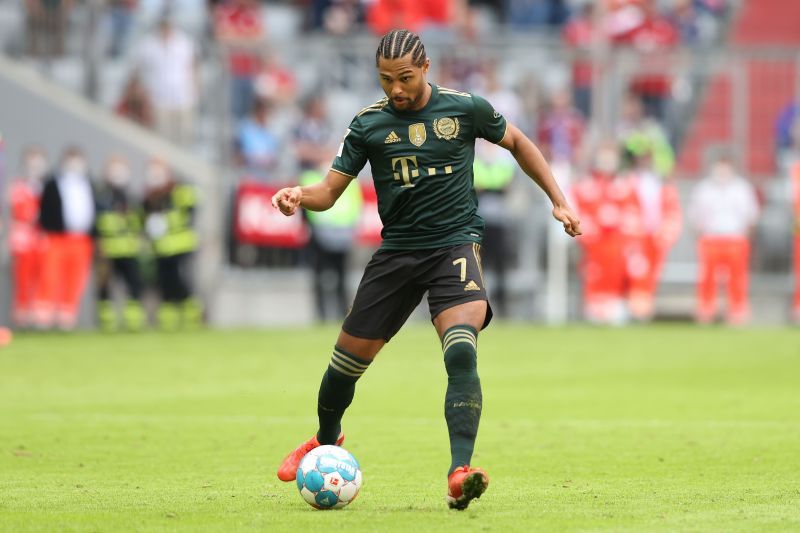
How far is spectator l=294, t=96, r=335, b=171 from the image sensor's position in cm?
2412

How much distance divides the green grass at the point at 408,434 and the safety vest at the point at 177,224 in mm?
2493

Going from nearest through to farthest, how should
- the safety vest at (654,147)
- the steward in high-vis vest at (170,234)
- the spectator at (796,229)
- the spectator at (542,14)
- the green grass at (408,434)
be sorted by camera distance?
the green grass at (408,434) → the steward in high-vis vest at (170,234) → the spectator at (796,229) → the safety vest at (654,147) → the spectator at (542,14)

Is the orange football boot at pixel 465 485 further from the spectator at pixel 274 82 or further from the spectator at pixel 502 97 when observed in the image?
the spectator at pixel 274 82

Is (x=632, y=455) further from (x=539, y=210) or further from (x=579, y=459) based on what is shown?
(x=539, y=210)

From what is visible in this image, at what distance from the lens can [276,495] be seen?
8.29 meters

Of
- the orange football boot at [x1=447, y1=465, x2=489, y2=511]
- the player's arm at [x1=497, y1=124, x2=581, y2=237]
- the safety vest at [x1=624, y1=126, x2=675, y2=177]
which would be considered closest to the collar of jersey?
the player's arm at [x1=497, y1=124, x2=581, y2=237]

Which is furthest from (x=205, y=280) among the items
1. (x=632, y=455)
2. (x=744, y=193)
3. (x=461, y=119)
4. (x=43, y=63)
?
(x=461, y=119)

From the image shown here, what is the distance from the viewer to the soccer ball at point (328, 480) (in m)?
7.64

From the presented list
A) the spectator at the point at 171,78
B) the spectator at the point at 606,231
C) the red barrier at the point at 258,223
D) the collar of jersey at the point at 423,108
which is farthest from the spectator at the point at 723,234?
the collar of jersey at the point at 423,108

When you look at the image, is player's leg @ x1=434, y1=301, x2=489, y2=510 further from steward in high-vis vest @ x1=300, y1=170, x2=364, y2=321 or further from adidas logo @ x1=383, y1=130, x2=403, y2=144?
steward in high-vis vest @ x1=300, y1=170, x2=364, y2=321

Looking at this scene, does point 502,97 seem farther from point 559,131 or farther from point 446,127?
point 446,127

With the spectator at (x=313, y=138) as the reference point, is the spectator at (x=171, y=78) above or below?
above

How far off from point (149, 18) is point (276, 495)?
60.0 ft

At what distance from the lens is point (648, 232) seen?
24594 millimetres
